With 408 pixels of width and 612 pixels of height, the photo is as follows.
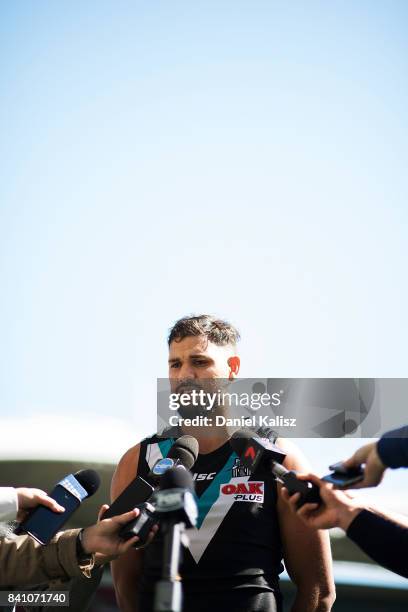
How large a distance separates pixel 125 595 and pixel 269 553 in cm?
113

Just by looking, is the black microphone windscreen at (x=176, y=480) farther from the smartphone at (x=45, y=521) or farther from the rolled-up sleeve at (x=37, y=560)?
the rolled-up sleeve at (x=37, y=560)

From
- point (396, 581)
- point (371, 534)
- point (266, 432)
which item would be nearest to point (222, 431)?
point (266, 432)

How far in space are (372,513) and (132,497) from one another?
1377mm

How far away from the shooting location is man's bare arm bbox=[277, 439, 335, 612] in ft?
13.4

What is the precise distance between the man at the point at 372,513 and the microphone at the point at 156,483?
0.73 m

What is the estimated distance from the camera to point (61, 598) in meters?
4.31

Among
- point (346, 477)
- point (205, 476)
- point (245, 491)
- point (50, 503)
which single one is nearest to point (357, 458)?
point (346, 477)

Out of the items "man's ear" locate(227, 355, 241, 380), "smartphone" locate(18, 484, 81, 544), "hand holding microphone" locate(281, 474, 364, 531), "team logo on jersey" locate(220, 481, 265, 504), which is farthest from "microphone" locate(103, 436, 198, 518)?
"man's ear" locate(227, 355, 241, 380)

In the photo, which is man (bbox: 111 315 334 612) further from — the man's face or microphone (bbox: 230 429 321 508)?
microphone (bbox: 230 429 321 508)

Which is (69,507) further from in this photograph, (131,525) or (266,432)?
(266,432)

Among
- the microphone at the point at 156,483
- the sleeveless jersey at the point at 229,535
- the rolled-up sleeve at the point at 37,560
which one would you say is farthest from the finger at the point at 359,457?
the rolled-up sleeve at the point at 37,560

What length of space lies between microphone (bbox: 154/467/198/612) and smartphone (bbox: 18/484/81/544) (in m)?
0.96

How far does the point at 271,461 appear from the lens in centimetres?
360

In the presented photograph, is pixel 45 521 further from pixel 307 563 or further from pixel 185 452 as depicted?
pixel 307 563
